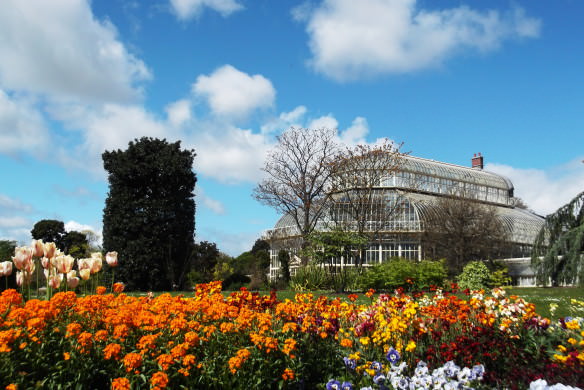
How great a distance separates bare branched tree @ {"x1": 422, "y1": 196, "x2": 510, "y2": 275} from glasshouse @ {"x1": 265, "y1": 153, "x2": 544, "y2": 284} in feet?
3.87

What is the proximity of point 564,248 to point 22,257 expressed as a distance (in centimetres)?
1237

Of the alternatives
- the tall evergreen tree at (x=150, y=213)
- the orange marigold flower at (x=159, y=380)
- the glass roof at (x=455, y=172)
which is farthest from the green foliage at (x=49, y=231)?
the orange marigold flower at (x=159, y=380)

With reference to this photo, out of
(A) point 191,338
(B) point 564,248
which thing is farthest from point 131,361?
(B) point 564,248

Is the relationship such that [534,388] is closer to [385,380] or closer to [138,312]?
[385,380]

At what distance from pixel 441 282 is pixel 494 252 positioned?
14.1 meters

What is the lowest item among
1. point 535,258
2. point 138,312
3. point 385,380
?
point 385,380

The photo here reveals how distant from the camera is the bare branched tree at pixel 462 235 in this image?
28688 millimetres

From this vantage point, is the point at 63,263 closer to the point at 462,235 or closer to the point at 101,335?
the point at 101,335

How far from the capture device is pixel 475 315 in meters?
Result: 6.25

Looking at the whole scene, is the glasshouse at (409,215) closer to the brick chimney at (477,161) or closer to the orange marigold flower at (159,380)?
the brick chimney at (477,161)

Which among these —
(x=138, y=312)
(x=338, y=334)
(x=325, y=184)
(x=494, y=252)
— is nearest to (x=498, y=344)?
(x=338, y=334)

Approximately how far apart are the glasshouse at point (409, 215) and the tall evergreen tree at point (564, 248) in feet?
37.7

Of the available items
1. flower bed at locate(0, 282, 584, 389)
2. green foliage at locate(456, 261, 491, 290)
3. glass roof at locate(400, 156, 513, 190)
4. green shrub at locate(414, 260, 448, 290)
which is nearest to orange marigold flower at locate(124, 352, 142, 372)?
flower bed at locate(0, 282, 584, 389)

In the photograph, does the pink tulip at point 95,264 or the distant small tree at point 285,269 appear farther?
the distant small tree at point 285,269
